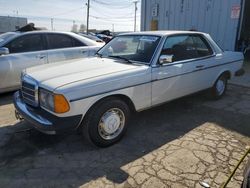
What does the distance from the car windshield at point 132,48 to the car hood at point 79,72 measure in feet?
0.72

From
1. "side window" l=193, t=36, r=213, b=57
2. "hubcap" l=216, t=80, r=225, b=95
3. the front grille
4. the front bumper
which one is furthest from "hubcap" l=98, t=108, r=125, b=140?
"hubcap" l=216, t=80, r=225, b=95

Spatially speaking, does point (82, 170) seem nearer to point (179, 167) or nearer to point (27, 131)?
point (179, 167)

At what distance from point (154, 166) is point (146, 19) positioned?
10.8 metres

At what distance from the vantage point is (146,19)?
41.5 ft

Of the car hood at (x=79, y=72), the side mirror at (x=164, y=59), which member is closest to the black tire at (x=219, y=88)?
the side mirror at (x=164, y=59)

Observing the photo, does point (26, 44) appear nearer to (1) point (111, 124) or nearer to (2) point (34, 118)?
(2) point (34, 118)

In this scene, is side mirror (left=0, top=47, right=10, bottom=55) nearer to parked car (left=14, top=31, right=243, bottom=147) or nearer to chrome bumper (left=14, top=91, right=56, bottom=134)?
parked car (left=14, top=31, right=243, bottom=147)

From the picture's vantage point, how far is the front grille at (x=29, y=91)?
320 cm

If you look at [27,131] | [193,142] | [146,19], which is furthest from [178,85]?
[146,19]

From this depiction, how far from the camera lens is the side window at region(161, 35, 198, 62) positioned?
401 cm

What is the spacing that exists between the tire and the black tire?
256cm

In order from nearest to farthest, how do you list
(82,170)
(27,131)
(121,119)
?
1. (82,170)
2. (121,119)
3. (27,131)

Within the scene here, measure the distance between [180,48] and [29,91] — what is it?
2.61 meters

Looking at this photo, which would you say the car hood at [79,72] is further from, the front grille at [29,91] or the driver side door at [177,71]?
the driver side door at [177,71]
